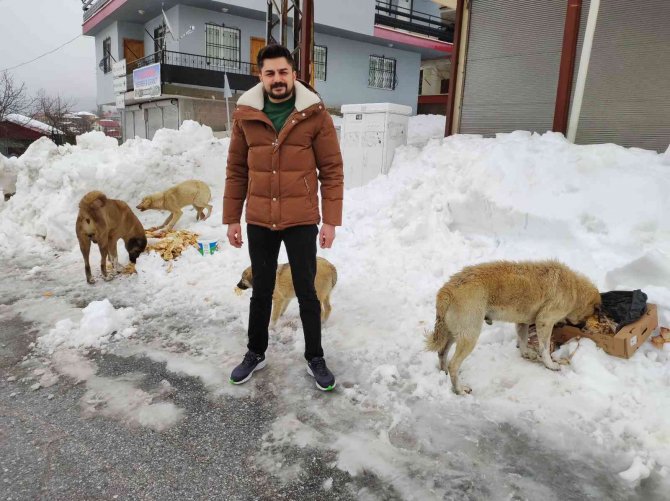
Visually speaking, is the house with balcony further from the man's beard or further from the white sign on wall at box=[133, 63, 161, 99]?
the man's beard

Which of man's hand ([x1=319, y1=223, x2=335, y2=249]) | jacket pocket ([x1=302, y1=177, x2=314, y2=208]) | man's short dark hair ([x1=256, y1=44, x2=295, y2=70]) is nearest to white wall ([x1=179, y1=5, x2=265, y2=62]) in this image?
man's short dark hair ([x1=256, y1=44, x2=295, y2=70])

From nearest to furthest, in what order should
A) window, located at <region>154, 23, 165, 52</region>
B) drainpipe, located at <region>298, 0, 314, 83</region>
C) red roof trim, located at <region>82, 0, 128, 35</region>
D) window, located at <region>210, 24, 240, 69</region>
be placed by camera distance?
drainpipe, located at <region>298, 0, 314, 83</region> → window, located at <region>210, 24, 240, 69</region> → red roof trim, located at <region>82, 0, 128, 35</region> → window, located at <region>154, 23, 165, 52</region>

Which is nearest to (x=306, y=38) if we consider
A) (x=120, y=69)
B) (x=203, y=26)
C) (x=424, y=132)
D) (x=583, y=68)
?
(x=424, y=132)

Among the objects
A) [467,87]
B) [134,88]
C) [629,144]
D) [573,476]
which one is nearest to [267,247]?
[573,476]

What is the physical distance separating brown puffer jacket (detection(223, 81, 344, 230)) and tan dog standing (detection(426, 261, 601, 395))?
1.11m

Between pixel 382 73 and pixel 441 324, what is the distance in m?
24.4

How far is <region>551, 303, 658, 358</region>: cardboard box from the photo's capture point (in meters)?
3.41

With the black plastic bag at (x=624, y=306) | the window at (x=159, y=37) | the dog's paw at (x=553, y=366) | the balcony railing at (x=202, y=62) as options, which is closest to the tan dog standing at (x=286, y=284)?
the dog's paw at (x=553, y=366)

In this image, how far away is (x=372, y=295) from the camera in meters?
5.19

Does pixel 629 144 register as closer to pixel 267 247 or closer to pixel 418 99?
pixel 267 247

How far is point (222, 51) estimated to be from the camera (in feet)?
67.2

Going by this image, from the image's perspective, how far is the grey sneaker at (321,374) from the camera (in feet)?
11.1

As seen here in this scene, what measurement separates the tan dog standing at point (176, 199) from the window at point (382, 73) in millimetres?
19142

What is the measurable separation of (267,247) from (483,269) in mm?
1702
